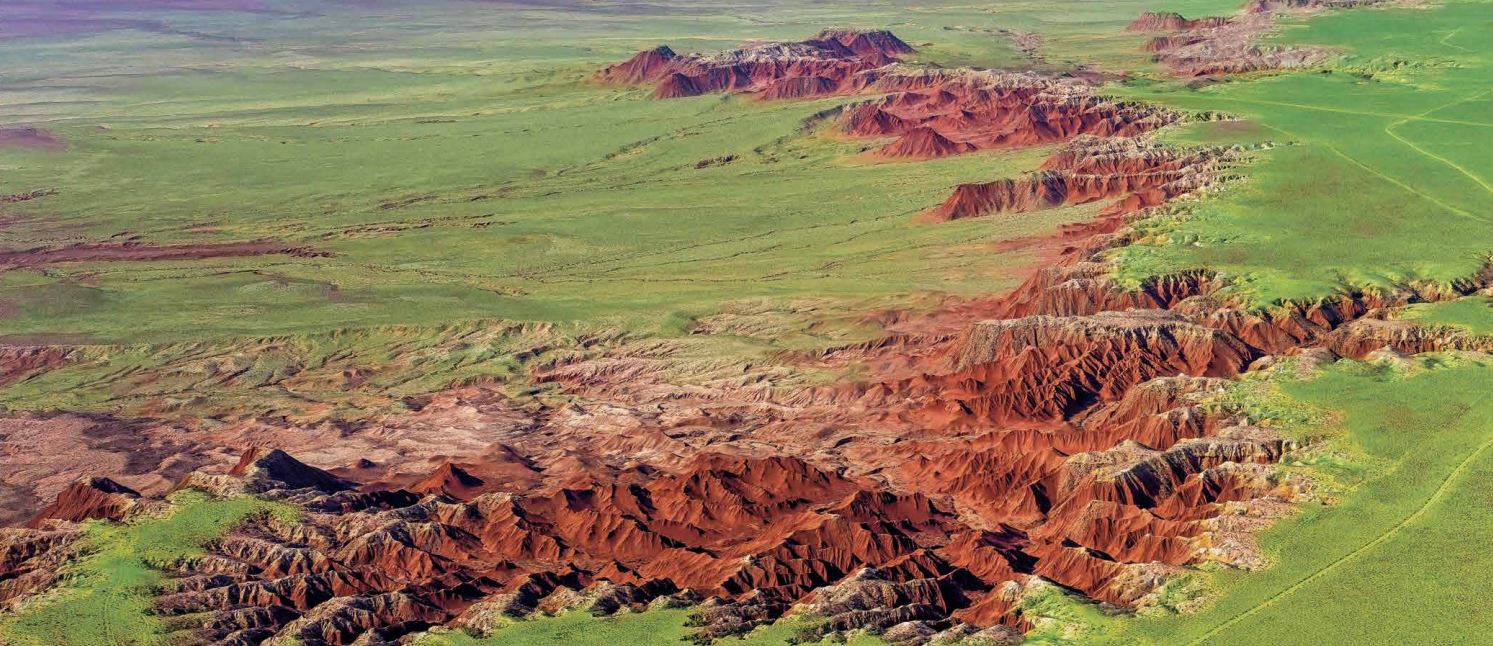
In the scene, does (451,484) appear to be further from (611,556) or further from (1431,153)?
(1431,153)

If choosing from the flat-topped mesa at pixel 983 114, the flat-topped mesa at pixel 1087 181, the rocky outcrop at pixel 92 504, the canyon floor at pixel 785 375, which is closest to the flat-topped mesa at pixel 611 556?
the canyon floor at pixel 785 375

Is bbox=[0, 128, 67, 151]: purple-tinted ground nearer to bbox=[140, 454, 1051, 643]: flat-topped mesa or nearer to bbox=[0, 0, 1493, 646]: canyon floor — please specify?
bbox=[0, 0, 1493, 646]: canyon floor

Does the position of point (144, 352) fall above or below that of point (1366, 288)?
below

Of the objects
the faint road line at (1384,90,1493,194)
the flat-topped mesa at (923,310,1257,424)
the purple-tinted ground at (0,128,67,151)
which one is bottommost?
the purple-tinted ground at (0,128,67,151)

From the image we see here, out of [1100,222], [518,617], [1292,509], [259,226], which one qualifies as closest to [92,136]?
[259,226]

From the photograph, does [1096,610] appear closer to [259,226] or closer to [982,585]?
[982,585]

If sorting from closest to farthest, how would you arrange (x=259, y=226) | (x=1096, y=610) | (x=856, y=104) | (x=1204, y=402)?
1. (x=1096, y=610)
2. (x=1204, y=402)
3. (x=259, y=226)
4. (x=856, y=104)

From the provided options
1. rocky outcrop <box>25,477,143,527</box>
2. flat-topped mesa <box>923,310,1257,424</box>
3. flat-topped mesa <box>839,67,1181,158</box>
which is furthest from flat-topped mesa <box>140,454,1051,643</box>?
flat-topped mesa <box>839,67,1181,158</box>
